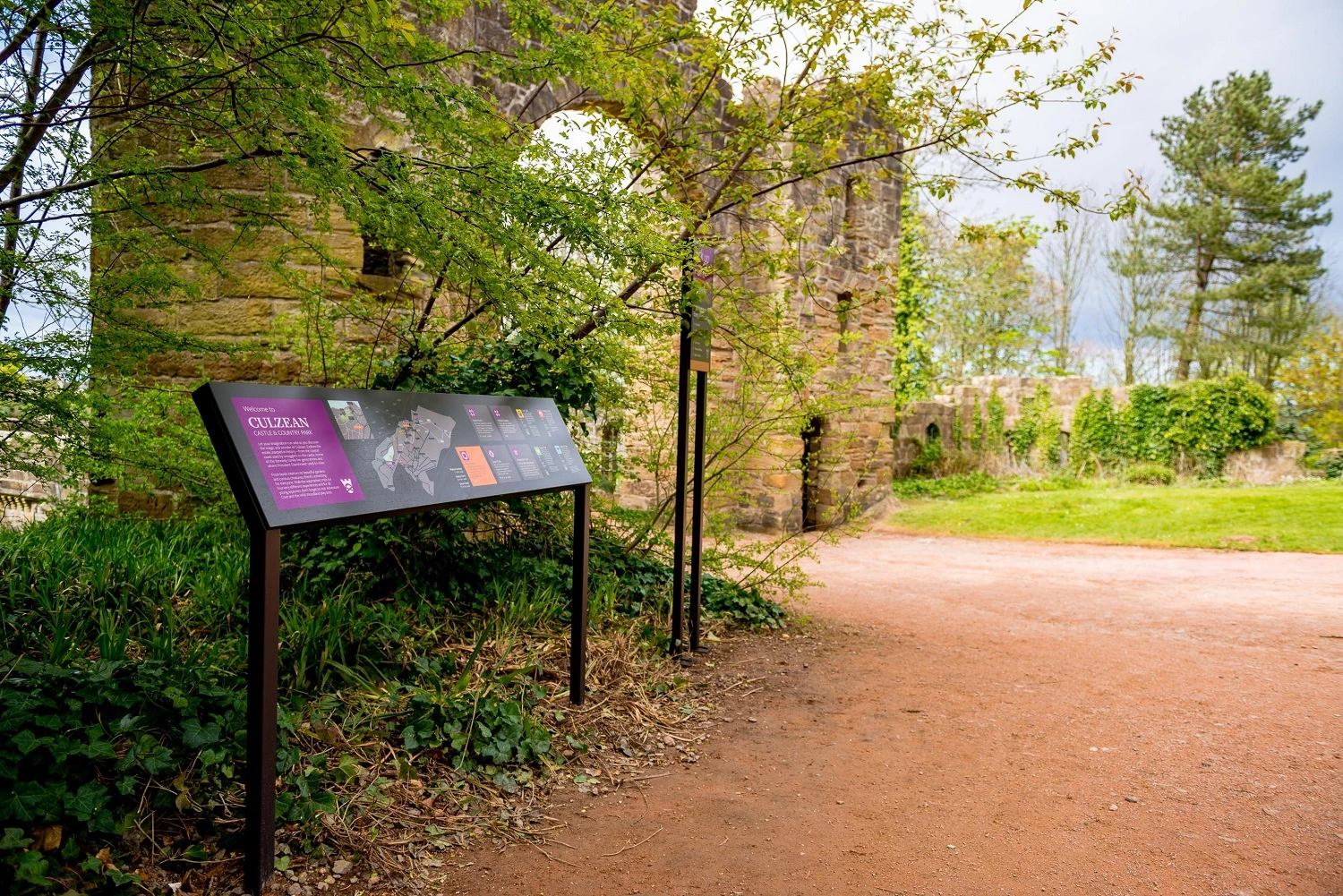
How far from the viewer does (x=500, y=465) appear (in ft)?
11.6

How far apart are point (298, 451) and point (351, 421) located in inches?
11.4

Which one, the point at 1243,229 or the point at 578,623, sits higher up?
the point at 1243,229

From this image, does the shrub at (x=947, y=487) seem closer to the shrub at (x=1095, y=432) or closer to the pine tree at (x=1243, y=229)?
the shrub at (x=1095, y=432)

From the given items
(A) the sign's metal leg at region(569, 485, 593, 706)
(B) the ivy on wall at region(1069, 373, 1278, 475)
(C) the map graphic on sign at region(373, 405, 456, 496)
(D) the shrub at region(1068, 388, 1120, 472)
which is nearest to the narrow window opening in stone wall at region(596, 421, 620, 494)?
(A) the sign's metal leg at region(569, 485, 593, 706)

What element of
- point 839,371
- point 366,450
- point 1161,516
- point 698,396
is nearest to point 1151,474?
point 1161,516

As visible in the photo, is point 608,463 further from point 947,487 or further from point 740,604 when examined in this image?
point 947,487

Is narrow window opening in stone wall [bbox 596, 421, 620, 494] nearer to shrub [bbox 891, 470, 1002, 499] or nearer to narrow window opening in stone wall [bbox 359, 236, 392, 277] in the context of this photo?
narrow window opening in stone wall [bbox 359, 236, 392, 277]

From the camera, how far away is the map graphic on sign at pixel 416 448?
285 cm

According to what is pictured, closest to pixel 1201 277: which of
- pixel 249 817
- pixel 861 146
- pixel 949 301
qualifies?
pixel 949 301

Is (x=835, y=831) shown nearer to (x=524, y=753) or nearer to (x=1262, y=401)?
(x=524, y=753)

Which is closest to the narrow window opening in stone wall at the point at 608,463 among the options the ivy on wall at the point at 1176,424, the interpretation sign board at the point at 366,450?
the interpretation sign board at the point at 366,450

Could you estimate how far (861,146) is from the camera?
11219mm

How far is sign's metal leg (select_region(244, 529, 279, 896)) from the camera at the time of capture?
2.33 m

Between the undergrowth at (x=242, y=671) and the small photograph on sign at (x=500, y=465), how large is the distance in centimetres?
86
